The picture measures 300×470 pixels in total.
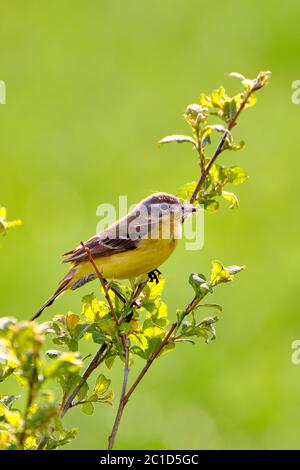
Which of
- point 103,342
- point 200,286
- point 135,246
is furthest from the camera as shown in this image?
point 135,246

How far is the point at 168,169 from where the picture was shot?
10.5m

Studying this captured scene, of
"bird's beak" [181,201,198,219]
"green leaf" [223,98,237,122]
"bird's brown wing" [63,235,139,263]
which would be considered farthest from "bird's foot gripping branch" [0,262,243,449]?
"bird's brown wing" [63,235,139,263]

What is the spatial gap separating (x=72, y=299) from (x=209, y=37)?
5751mm

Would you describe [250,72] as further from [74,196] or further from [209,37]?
[74,196]

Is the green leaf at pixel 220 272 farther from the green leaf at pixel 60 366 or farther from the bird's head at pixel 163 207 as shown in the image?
the green leaf at pixel 60 366

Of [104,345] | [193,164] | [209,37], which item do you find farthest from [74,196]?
[104,345]

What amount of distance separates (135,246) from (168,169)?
5.85 meters

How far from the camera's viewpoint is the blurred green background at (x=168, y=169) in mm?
7559

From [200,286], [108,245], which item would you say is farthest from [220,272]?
[108,245]

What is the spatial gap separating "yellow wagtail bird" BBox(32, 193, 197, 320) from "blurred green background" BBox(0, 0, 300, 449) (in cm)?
261

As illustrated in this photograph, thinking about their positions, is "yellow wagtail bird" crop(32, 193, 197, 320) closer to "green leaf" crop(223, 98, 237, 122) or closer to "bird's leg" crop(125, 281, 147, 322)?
"bird's leg" crop(125, 281, 147, 322)

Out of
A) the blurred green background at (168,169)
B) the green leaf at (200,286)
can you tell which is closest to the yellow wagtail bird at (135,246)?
the green leaf at (200,286)

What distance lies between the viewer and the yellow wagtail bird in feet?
14.8

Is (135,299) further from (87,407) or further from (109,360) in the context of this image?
(87,407)
